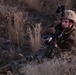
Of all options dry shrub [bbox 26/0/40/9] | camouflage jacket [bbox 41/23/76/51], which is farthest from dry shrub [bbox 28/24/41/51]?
dry shrub [bbox 26/0/40/9]

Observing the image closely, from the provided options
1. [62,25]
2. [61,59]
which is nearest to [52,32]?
[62,25]

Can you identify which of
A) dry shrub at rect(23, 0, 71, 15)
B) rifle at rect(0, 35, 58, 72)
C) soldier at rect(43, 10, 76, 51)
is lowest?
rifle at rect(0, 35, 58, 72)

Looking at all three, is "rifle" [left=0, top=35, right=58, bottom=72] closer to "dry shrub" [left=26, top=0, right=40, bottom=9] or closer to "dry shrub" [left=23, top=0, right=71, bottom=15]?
"dry shrub" [left=23, top=0, right=71, bottom=15]

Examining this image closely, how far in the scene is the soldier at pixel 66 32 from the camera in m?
7.67

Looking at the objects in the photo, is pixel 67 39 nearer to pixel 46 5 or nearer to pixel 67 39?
pixel 67 39

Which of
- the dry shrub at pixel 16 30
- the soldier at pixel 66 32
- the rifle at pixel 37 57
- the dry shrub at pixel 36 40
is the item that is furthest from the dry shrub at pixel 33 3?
the rifle at pixel 37 57

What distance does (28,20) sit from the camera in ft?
34.8

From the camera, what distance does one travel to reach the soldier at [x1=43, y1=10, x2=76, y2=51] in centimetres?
767

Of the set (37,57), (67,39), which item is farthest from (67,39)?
(37,57)

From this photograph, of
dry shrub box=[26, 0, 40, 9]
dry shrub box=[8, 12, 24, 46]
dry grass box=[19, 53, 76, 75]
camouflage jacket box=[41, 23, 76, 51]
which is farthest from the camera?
dry shrub box=[26, 0, 40, 9]

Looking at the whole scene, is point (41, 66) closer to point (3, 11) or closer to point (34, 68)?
point (34, 68)

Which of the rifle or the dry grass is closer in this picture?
the dry grass

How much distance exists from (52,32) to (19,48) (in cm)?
111

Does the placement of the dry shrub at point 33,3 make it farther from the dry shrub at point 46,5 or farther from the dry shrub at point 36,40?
the dry shrub at point 36,40
